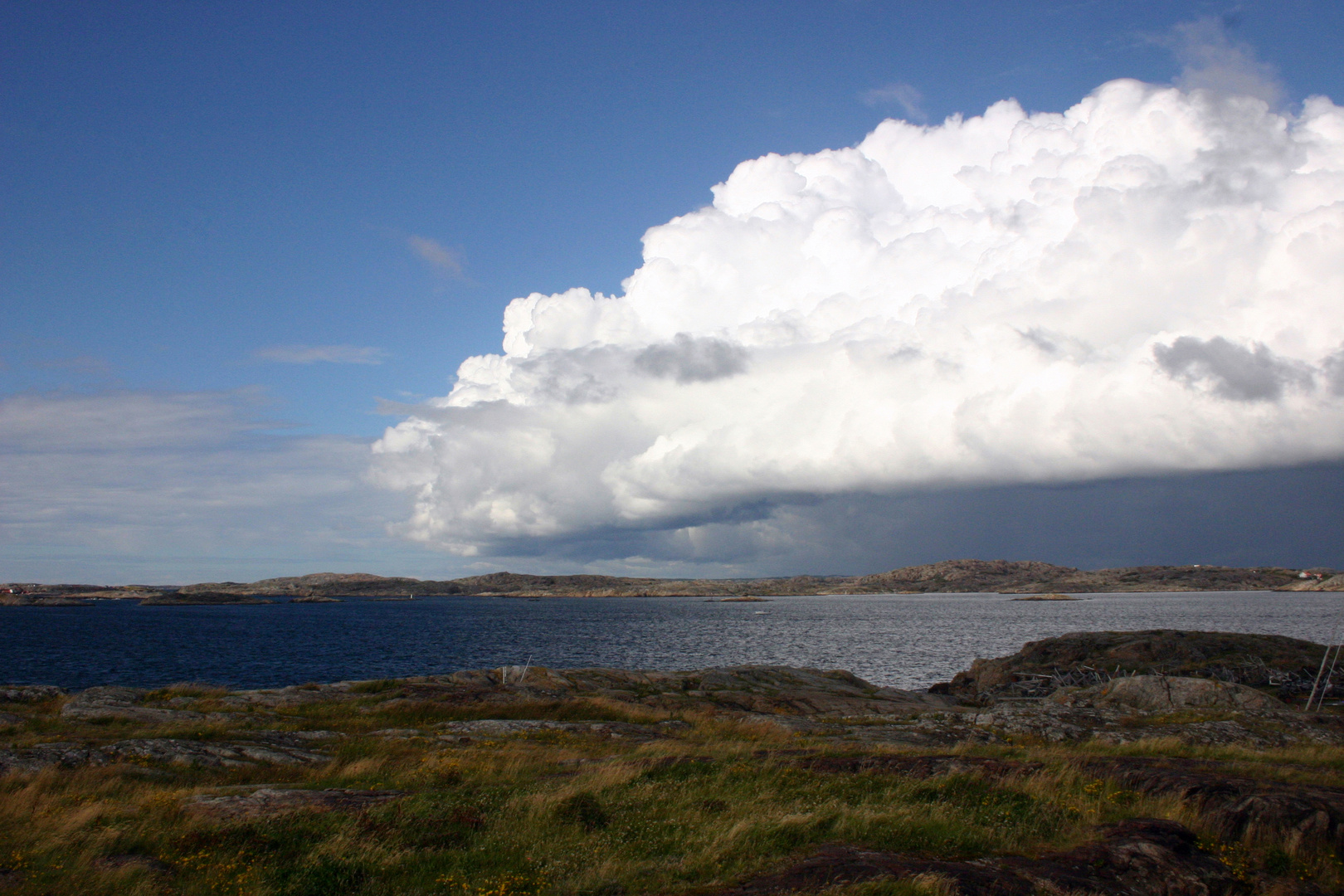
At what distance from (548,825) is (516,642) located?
312 feet

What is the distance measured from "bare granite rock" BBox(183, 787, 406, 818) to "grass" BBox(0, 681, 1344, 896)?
387 mm

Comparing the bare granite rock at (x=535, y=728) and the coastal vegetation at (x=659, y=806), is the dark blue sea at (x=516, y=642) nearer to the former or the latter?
the bare granite rock at (x=535, y=728)

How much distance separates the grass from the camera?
11188 mm

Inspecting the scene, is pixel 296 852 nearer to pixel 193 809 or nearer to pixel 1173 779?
pixel 193 809

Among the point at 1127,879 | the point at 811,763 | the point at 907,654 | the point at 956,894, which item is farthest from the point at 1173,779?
the point at 907,654

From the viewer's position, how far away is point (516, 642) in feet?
342

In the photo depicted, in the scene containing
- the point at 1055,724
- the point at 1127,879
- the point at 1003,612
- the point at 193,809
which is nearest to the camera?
the point at 1127,879

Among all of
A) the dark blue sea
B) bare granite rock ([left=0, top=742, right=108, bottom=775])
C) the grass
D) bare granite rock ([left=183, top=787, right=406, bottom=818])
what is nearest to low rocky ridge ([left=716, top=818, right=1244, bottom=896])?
the grass

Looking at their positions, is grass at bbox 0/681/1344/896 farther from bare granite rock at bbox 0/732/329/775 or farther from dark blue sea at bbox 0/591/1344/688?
dark blue sea at bbox 0/591/1344/688

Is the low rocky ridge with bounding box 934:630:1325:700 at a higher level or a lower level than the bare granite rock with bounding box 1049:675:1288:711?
lower

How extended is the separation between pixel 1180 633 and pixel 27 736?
6978 centimetres

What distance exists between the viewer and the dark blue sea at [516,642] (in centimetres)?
6931

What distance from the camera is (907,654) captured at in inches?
3307

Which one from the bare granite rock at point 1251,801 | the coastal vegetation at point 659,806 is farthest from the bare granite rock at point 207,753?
the bare granite rock at point 1251,801
